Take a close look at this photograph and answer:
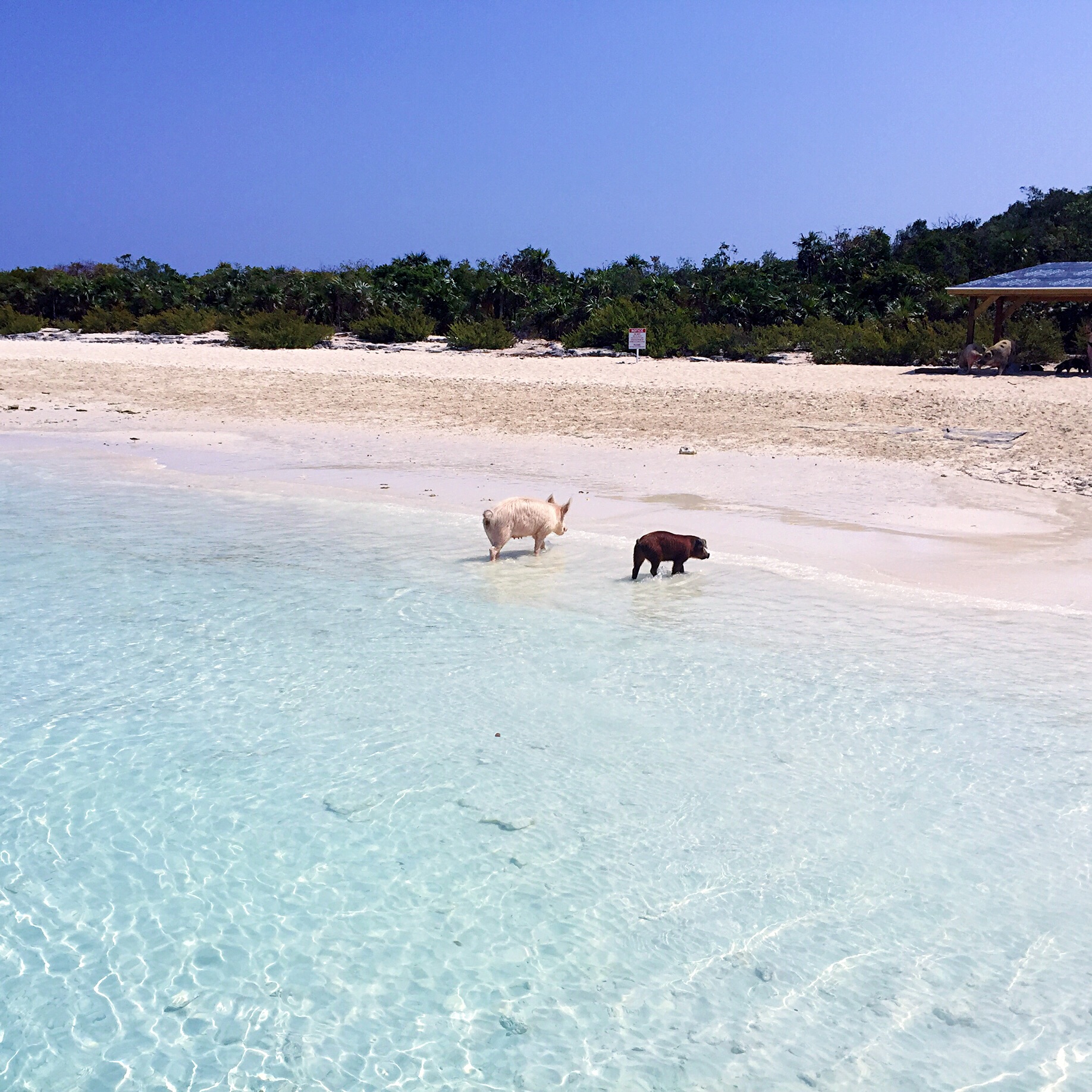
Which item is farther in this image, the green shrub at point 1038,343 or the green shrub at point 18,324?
the green shrub at point 18,324

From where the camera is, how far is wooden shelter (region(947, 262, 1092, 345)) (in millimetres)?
23469

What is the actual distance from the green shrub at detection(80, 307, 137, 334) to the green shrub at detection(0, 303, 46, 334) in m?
1.36

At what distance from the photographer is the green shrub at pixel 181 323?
3228 centimetres

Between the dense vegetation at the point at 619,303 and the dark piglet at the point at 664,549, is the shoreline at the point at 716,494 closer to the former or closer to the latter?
the dark piglet at the point at 664,549

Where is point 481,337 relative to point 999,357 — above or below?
above

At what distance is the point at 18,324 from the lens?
34.7 metres

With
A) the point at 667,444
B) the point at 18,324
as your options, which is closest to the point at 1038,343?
the point at 667,444

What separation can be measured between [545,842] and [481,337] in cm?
2547

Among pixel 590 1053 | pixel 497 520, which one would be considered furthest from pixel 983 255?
pixel 590 1053

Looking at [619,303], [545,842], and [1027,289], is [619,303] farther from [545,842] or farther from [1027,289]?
[545,842]

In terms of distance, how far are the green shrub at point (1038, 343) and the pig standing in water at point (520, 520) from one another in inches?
721

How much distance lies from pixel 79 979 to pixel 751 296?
2990 cm

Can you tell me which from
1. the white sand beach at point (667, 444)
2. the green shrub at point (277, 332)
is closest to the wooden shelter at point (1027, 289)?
the white sand beach at point (667, 444)

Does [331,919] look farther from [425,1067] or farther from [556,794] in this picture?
[556,794]
